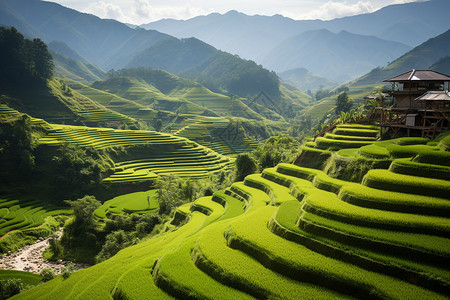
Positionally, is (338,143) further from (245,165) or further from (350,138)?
(245,165)

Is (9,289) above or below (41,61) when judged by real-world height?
below

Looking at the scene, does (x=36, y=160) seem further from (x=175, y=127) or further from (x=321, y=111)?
(x=321, y=111)

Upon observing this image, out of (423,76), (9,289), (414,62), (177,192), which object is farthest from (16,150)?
(414,62)

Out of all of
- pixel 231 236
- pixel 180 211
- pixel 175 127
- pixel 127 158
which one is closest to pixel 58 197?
pixel 127 158

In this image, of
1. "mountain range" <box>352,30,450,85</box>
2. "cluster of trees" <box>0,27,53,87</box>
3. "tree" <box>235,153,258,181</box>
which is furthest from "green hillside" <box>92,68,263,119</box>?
"mountain range" <box>352,30,450,85</box>

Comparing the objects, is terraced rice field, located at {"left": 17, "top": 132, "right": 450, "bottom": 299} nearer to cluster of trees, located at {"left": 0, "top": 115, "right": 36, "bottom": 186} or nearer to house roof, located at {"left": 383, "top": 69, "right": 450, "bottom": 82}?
house roof, located at {"left": 383, "top": 69, "right": 450, "bottom": 82}

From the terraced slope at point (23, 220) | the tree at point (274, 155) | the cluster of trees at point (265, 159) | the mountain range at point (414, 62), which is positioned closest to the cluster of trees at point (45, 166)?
the terraced slope at point (23, 220)
